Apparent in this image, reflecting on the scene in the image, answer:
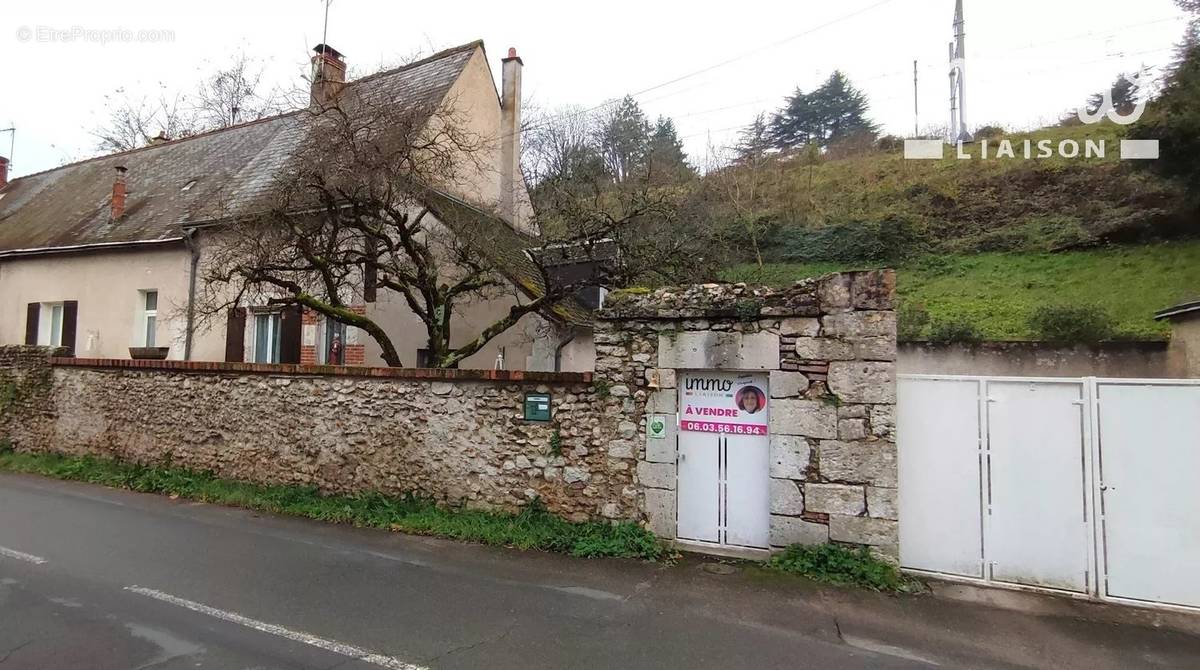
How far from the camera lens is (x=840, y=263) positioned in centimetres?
2191

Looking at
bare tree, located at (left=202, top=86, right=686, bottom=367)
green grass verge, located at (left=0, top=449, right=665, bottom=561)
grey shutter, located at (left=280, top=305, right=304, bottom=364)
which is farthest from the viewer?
grey shutter, located at (left=280, top=305, right=304, bottom=364)

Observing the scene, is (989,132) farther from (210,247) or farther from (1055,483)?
(210,247)

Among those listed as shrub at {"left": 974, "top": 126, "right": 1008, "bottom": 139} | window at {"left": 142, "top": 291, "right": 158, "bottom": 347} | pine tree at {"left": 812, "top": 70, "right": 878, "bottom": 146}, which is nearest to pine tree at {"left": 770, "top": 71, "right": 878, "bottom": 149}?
pine tree at {"left": 812, "top": 70, "right": 878, "bottom": 146}

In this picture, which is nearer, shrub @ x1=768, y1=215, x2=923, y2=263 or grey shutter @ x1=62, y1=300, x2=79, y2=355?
grey shutter @ x1=62, y1=300, x2=79, y2=355

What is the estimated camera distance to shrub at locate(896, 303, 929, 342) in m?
13.1

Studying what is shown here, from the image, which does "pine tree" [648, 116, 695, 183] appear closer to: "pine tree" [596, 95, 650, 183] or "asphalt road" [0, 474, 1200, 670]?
"pine tree" [596, 95, 650, 183]

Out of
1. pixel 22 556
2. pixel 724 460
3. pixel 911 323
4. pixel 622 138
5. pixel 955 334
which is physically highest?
pixel 622 138

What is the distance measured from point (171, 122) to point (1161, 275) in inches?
1457

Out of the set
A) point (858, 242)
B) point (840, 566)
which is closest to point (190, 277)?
point (840, 566)

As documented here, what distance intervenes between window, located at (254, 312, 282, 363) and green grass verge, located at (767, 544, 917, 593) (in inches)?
450

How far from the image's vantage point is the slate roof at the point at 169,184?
14.1m

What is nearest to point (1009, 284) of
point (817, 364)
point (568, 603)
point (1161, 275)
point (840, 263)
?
point (1161, 275)

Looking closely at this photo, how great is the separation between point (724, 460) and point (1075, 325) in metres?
10.0

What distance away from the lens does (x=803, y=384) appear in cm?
584
